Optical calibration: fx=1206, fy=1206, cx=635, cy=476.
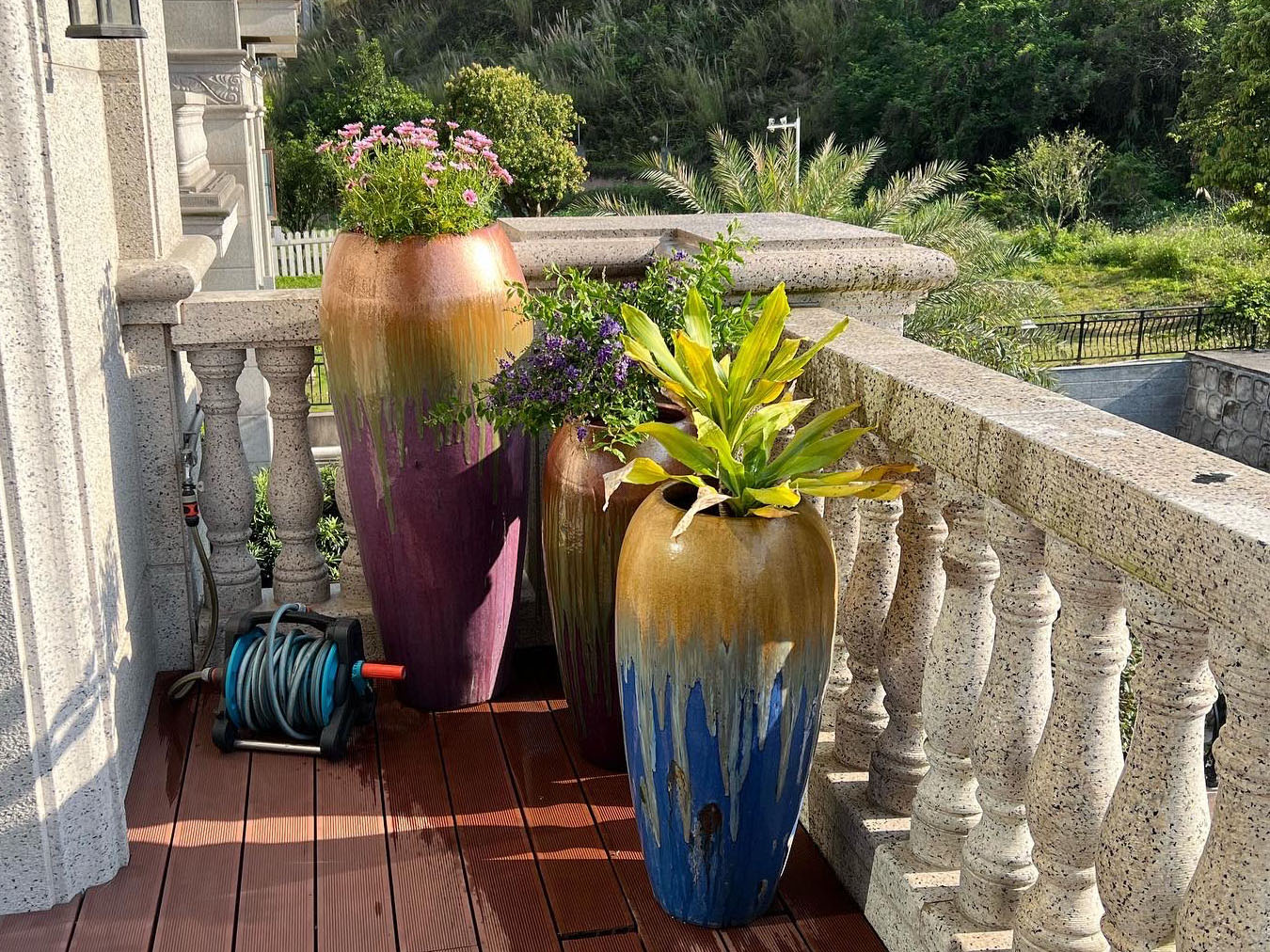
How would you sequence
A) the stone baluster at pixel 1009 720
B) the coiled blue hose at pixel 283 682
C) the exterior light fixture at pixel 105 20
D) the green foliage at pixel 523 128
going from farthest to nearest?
the green foliage at pixel 523 128 < the coiled blue hose at pixel 283 682 < the exterior light fixture at pixel 105 20 < the stone baluster at pixel 1009 720

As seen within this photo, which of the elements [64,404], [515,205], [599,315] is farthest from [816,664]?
[515,205]

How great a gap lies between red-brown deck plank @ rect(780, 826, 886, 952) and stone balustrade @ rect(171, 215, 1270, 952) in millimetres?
50

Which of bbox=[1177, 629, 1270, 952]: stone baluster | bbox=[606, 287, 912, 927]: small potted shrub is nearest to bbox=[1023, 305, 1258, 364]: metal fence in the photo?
bbox=[606, 287, 912, 927]: small potted shrub

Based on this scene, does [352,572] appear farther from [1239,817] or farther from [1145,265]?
[1145,265]

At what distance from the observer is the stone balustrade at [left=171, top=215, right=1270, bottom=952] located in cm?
142

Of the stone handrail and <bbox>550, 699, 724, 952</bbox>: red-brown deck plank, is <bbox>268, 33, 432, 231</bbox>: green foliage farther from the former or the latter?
the stone handrail

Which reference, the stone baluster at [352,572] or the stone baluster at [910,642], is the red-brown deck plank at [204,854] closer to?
the stone baluster at [352,572]

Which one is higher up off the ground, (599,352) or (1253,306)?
(599,352)

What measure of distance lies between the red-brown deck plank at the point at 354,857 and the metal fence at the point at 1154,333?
51.5ft

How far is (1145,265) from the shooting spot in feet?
69.2

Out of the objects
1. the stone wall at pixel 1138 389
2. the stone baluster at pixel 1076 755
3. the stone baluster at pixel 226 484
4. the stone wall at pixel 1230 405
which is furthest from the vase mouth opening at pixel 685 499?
the stone wall at pixel 1138 389

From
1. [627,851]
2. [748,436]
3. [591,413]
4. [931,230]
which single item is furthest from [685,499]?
[931,230]

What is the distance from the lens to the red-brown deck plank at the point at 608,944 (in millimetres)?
2322

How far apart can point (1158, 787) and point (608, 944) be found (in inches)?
46.4
